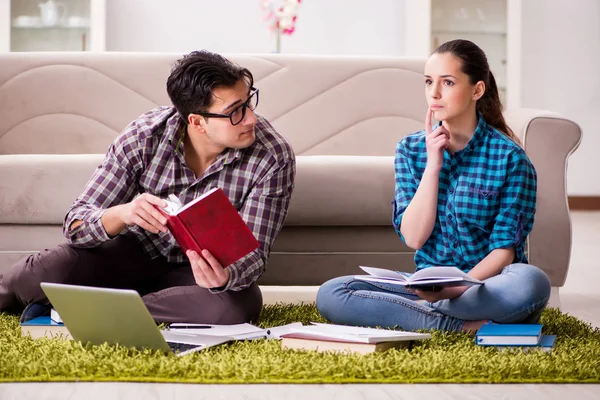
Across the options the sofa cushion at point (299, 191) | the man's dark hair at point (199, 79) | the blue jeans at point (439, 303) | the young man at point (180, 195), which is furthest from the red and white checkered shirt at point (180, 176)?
the sofa cushion at point (299, 191)

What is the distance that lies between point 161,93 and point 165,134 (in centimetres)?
113

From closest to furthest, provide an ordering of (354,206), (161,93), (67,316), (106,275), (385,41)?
1. (67,316)
2. (106,275)
3. (354,206)
4. (161,93)
5. (385,41)

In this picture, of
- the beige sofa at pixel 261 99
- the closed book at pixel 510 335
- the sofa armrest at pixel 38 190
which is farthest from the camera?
the beige sofa at pixel 261 99

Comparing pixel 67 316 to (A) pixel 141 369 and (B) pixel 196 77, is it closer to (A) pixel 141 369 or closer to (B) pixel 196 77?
(A) pixel 141 369

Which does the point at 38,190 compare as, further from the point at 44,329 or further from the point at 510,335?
the point at 510,335

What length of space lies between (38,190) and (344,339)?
1261 millimetres

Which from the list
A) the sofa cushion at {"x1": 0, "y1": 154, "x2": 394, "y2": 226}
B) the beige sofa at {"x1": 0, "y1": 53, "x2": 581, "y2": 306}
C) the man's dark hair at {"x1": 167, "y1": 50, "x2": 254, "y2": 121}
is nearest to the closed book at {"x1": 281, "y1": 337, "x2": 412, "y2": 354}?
the man's dark hair at {"x1": 167, "y1": 50, "x2": 254, "y2": 121}

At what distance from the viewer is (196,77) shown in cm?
207

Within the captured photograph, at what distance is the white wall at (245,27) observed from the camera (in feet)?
19.5

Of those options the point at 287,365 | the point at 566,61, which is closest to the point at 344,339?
the point at 287,365

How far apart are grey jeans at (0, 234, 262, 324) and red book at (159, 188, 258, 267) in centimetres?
23

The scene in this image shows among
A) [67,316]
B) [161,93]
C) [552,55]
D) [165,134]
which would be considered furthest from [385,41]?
[67,316]

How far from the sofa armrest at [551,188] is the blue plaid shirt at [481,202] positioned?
552 millimetres

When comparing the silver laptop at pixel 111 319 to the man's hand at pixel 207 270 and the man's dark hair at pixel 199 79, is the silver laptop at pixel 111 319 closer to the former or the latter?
the man's hand at pixel 207 270
